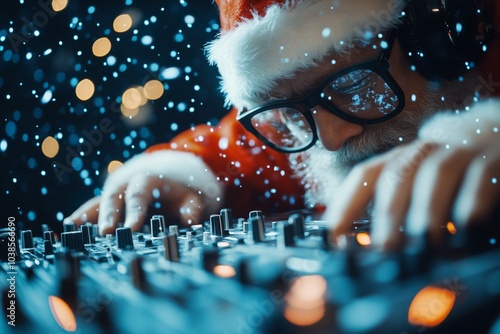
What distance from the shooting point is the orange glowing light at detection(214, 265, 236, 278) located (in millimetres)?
320

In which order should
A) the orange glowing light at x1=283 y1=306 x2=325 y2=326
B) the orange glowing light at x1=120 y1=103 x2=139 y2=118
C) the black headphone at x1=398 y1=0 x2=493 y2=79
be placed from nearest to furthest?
1. the orange glowing light at x1=283 y1=306 x2=325 y2=326
2. the black headphone at x1=398 y1=0 x2=493 y2=79
3. the orange glowing light at x1=120 y1=103 x2=139 y2=118

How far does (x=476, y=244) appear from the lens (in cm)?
33

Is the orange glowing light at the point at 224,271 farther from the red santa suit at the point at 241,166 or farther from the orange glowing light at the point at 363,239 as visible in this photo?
the red santa suit at the point at 241,166

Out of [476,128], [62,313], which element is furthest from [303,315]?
[476,128]

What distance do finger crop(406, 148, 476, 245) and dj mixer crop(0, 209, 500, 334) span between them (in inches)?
0.8

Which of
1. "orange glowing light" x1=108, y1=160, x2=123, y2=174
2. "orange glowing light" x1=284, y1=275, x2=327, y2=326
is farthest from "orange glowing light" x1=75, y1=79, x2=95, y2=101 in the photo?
"orange glowing light" x1=284, y1=275, x2=327, y2=326

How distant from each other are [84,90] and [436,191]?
596mm

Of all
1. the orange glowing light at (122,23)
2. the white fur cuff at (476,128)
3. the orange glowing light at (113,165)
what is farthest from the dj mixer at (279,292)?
the orange glowing light at (122,23)

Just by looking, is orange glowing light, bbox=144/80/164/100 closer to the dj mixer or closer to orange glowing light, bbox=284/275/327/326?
the dj mixer

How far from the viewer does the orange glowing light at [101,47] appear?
0.76 metres

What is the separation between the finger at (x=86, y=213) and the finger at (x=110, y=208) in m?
0.01

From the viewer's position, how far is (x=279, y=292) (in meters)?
0.28

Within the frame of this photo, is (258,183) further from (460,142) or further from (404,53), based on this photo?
(460,142)

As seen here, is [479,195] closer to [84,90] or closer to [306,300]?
[306,300]
